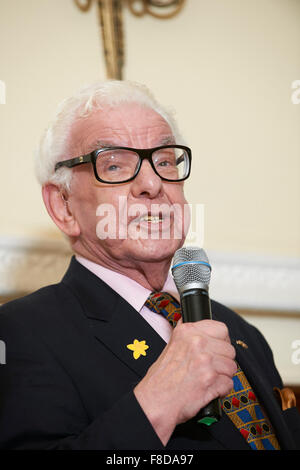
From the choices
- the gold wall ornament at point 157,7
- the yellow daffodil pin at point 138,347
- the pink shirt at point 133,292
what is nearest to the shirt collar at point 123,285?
the pink shirt at point 133,292

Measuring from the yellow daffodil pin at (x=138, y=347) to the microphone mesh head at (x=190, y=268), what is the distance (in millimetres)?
202

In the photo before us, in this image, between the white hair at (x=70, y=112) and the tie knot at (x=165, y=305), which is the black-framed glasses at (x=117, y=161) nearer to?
the white hair at (x=70, y=112)

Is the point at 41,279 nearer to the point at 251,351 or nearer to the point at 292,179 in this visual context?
the point at 251,351

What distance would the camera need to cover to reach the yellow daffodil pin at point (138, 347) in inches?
44.8

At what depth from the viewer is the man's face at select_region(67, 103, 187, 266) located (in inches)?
51.9

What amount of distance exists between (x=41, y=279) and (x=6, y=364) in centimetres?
90

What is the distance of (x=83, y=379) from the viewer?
3.59 feet

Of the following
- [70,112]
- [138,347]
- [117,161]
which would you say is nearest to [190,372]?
[138,347]

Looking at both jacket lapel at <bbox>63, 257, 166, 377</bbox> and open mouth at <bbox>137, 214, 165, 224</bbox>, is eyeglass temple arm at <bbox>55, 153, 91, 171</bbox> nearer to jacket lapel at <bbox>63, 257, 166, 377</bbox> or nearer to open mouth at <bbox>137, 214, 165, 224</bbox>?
open mouth at <bbox>137, 214, 165, 224</bbox>

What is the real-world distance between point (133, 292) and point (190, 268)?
1.04 feet

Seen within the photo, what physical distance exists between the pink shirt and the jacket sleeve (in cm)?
26

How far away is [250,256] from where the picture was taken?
209 centimetres

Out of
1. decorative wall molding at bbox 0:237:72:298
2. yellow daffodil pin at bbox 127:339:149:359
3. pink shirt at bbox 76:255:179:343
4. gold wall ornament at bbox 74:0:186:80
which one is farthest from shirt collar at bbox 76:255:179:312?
gold wall ornament at bbox 74:0:186:80
